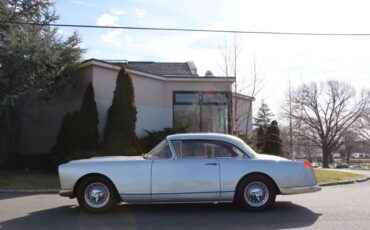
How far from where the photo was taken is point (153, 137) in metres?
20.5

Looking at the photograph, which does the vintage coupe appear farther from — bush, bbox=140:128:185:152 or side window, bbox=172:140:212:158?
bush, bbox=140:128:185:152

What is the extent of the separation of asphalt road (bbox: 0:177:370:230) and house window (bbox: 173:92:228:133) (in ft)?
38.1

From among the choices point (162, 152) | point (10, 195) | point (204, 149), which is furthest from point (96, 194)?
point (10, 195)

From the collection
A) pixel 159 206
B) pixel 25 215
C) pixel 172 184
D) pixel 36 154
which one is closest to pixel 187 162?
pixel 172 184

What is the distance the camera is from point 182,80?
2214 cm

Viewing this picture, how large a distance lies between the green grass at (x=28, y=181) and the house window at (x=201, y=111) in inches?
289

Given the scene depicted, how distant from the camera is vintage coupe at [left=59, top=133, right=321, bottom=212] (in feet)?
28.8

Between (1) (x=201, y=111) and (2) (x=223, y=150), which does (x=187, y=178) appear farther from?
(1) (x=201, y=111)

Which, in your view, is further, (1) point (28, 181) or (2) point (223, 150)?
(1) point (28, 181)

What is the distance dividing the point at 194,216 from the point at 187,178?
75 centimetres

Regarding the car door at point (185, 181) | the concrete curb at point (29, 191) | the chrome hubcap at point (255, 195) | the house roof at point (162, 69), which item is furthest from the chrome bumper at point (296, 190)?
the house roof at point (162, 69)

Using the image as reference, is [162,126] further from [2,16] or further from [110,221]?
[110,221]

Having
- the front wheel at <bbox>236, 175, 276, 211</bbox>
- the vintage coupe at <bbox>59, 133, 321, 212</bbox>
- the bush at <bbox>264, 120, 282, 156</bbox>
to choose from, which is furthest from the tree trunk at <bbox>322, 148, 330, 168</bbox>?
the front wheel at <bbox>236, 175, 276, 211</bbox>

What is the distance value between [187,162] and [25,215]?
3.43 meters
